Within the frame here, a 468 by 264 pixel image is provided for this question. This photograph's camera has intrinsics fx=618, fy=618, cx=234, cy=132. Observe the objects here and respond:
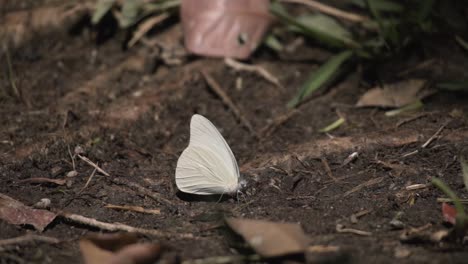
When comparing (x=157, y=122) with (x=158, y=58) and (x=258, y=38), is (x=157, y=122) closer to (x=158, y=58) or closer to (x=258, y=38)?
(x=158, y=58)

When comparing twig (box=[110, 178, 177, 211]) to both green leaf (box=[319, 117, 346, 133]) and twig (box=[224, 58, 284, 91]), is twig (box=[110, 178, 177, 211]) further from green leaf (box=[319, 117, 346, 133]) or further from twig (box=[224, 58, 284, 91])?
twig (box=[224, 58, 284, 91])

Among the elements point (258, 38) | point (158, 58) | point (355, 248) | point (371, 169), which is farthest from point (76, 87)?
point (355, 248)

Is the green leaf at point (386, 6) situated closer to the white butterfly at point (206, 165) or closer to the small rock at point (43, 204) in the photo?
the white butterfly at point (206, 165)

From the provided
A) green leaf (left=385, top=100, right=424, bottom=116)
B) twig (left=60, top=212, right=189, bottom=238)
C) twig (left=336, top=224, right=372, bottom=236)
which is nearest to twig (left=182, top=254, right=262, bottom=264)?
twig (left=60, top=212, right=189, bottom=238)

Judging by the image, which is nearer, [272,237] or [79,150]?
[272,237]

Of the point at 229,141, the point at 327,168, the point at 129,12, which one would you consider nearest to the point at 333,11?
the point at 229,141

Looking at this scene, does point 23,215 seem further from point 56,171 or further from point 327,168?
point 327,168

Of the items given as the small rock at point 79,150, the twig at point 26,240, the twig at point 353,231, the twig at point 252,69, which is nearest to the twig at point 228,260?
the twig at point 353,231
